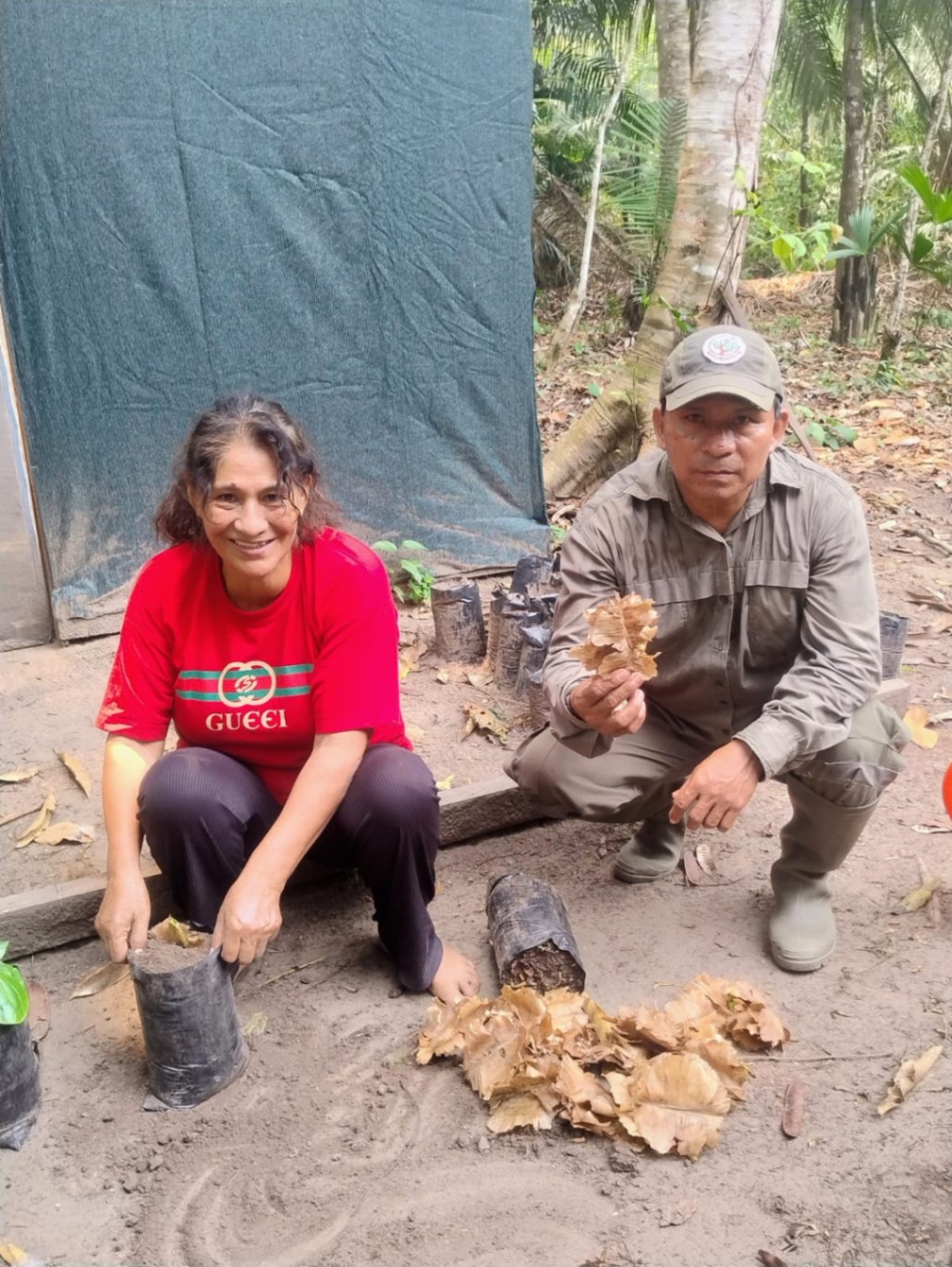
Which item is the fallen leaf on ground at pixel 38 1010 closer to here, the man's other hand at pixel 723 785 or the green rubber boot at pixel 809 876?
the man's other hand at pixel 723 785

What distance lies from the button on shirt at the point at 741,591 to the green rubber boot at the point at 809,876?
29cm

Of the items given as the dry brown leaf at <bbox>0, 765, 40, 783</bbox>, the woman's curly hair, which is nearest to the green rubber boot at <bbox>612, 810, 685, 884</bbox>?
the woman's curly hair

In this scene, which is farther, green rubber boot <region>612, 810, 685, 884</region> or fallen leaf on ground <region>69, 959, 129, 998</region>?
green rubber boot <region>612, 810, 685, 884</region>

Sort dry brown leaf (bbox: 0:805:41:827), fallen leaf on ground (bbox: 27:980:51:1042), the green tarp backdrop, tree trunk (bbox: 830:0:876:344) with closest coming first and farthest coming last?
fallen leaf on ground (bbox: 27:980:51:1042) → dry brown leaf (bbox: 0:805:41:827) → the green tarp backdrop → tree trunk (bbox: 830:0:876:344)

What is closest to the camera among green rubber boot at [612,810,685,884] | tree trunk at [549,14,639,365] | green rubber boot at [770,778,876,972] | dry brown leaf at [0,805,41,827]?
green rubber boot at [770,778,876,972]

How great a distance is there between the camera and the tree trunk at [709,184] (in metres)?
4.96

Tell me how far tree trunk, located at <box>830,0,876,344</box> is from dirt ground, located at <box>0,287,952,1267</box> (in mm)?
9078

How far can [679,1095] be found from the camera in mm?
2125

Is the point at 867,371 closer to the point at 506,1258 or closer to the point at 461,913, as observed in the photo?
the point at 461,913

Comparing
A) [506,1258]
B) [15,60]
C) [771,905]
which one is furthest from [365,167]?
[506,1258]

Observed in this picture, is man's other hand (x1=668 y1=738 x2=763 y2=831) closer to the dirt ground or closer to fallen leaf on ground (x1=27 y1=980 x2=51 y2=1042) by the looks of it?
the dirt ground

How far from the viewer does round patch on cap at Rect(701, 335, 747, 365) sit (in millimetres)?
2398

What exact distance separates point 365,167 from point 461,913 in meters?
3.35

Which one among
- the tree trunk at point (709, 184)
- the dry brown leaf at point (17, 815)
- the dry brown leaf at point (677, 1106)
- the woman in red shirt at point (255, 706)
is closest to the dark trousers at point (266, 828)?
the woman in red shirt at point (255, 706)
